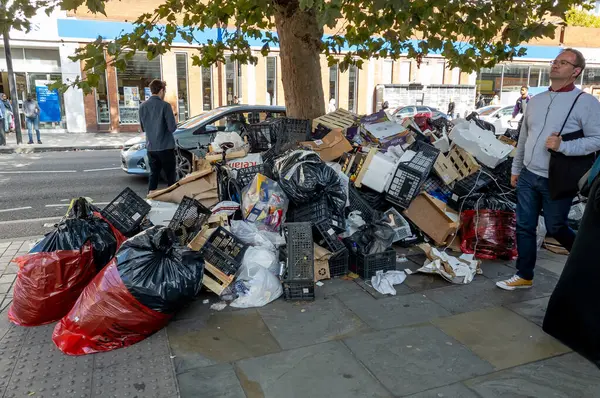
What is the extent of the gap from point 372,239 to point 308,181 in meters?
0.86

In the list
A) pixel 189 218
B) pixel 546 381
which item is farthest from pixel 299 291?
pixel 546 381

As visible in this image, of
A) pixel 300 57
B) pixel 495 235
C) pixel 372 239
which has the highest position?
pixel 300 57

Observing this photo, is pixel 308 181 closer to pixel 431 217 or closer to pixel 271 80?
pixel 431 217

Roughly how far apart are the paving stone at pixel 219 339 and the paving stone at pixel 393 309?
81 cm

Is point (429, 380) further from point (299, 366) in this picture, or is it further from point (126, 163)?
point (126, 163)

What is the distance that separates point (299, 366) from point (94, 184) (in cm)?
806

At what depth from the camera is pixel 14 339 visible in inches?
131

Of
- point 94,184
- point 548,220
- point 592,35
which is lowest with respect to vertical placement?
point 94,184

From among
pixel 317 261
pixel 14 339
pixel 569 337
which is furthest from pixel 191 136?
pixel 569 337

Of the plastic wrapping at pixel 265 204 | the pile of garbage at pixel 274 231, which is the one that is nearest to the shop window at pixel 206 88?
the pile of garbage at pixel 274 231

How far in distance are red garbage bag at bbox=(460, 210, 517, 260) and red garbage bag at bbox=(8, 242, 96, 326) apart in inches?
152

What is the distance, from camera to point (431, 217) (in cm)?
528

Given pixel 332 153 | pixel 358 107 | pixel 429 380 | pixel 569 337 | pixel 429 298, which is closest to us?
pixel 429 380

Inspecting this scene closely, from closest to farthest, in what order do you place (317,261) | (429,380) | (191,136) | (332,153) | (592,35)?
(429,380) < (317,261) < (332,153) < (191,136) < (592,35)
